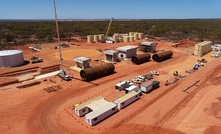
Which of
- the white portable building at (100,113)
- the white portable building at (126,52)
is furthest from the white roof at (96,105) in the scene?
the white portable building at (126,52)

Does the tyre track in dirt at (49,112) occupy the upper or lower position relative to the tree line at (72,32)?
lower

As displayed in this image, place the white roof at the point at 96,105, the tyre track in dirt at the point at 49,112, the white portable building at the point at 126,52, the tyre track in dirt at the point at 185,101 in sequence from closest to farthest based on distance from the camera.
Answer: the tyre track in dirt at the point at 49,112
the tyre track in dirt at the point at 185,101
the white roof at the point at 96,105
the white portable building at the point at 126,52

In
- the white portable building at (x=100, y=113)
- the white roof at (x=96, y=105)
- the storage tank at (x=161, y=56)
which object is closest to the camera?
the white portable building at (x=100, y=113)

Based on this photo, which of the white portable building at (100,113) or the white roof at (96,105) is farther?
the white roof at (96,105)

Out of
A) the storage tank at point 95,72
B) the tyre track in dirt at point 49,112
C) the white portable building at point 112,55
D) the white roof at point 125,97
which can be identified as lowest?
the tyre track in dirt at point 49,112

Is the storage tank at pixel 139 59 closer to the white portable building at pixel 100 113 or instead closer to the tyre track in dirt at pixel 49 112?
the tyre track in dirt at pixel 49 112

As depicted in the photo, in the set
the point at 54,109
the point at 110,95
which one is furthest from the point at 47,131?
the point at 110,95

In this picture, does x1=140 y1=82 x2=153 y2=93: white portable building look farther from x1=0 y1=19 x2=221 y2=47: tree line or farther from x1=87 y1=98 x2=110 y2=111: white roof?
x1=0 y1=19 x2=221 y2=47: tree line

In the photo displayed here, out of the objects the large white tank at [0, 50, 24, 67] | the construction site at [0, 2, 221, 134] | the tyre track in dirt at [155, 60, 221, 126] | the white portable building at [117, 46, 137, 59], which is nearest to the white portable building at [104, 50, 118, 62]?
the construction site at [0, 2, 221, 134]

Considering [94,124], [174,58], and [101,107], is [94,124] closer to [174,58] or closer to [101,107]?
[101,107]
